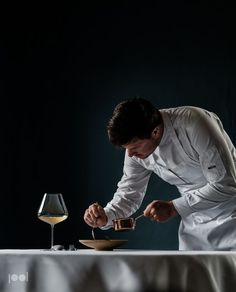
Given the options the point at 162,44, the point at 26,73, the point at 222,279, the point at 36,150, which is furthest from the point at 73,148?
the point at 222,279

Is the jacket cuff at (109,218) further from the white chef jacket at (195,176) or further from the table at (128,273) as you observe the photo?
the table at (128,273)

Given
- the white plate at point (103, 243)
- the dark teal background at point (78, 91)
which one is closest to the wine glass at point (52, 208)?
the white plate at point (103, 243)

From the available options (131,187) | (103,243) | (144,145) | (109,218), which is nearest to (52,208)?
(103,243)

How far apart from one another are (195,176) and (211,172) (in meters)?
0.19

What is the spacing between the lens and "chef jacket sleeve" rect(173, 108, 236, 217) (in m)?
2.65

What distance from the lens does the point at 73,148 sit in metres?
3.99

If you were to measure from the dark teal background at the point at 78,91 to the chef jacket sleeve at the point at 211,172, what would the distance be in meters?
1.00

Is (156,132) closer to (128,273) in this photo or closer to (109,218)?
(109,218)

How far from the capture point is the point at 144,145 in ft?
9.16

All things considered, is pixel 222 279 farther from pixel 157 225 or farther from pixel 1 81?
pixel 1 81

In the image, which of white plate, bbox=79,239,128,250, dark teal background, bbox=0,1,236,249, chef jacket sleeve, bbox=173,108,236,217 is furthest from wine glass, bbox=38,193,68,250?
dark teal background, bbox=0,1,236,249

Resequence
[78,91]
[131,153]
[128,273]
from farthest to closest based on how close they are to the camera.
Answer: [78,91], [131,153], [128,273]

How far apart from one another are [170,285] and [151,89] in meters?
1.94

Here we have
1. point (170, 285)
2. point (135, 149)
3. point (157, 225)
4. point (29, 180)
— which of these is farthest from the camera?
point (29, 180)
